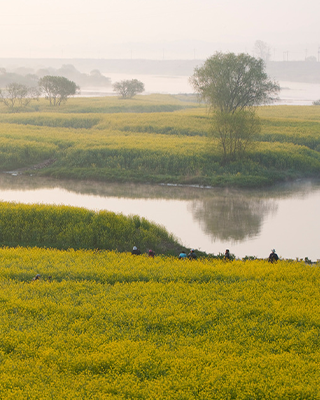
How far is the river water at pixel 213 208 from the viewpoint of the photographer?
2595cm

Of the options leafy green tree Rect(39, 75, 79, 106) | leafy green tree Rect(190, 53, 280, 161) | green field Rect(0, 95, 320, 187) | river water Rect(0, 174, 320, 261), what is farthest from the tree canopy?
leafy green tree Rect(39, 75, 79, 106)

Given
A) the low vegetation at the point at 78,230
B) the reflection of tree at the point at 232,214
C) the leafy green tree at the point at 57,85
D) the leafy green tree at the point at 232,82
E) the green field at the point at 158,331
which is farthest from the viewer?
the leafy green tree at the point at 57,85

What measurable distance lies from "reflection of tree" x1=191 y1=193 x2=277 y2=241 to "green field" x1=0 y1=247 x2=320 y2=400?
27.0 ft

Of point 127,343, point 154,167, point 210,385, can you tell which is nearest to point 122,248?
point 127,343

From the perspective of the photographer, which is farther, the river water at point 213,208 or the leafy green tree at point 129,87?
the leafy green tree at point 129,87

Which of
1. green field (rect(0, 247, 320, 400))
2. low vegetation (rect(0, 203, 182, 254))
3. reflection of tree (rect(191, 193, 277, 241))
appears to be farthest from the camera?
reflection of tree (rect(191, 193, 277, 241))

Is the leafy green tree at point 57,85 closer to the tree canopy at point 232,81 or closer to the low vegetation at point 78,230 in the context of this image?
the tree canopy at point 232,81

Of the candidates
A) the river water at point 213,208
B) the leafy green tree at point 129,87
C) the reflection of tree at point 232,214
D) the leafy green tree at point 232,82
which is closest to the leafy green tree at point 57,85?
the leafy green tree at point 129,87

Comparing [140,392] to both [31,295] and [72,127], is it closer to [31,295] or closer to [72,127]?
[31,295]

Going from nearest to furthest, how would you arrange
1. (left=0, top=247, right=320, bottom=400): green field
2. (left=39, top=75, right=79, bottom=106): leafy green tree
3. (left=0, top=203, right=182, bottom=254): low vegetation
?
(left=0, top=247, right=320, bottom=400): green field < (left=0, top=203, right=182, bottom=254): low vegetation < (left=39, top=75, right=79, bottom=106): leafy green tree

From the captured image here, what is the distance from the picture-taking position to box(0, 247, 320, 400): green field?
10.4 meters

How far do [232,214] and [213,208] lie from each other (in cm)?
184

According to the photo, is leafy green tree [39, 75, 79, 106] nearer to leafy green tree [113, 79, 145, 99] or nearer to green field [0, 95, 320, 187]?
leafy green tree [113, 79, 145, 99]

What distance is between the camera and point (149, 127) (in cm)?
6203
